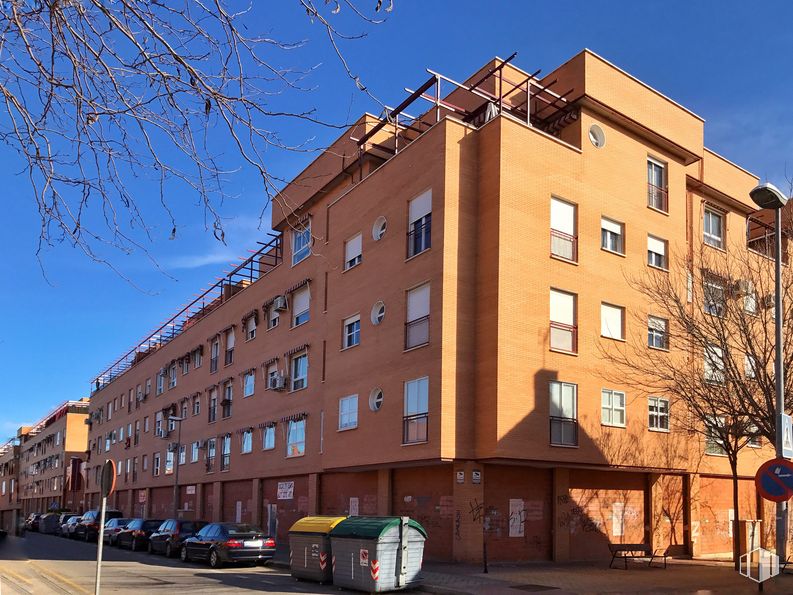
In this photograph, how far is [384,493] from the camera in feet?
85.6

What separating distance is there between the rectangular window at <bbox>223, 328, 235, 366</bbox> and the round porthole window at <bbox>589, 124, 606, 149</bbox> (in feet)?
75.3

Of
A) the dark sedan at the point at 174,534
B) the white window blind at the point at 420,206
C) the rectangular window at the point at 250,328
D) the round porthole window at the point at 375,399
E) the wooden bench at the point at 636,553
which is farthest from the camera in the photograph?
the rectangular window at the point at 250,328

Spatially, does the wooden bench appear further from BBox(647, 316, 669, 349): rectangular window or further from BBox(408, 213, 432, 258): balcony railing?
BBox(408, 213, 432, 258): balcony railing

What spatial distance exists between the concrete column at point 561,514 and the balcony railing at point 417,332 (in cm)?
562

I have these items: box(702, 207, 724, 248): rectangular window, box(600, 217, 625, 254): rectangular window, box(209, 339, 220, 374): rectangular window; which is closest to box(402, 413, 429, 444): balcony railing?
box(600, 217, 625, 254): rectangular window

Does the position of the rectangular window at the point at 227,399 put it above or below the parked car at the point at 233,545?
above

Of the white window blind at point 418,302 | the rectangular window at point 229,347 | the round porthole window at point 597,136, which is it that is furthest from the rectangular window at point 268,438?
the round porthole window at point 597,136

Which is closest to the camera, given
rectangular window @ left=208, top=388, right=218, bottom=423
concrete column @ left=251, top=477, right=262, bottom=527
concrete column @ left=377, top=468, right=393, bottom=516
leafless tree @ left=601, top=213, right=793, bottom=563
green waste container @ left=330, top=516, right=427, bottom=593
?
green waste container @ left=330, top=516, right=427, bottom=593

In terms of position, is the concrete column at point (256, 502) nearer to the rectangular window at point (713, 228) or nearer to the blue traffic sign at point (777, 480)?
the rectangular window at point (713, 228)

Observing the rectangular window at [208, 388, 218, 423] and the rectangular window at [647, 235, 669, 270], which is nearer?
the rectangular window at [647, 235, 669, 270]

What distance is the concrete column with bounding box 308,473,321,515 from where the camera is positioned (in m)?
30.5

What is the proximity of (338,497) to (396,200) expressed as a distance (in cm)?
1091

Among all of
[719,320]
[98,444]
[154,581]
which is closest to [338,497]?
[154,581]

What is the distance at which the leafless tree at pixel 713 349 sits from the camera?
20.3 m
